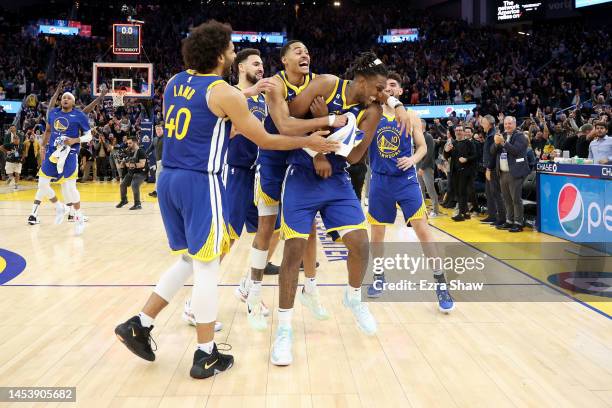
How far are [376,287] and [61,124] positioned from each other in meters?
5.69

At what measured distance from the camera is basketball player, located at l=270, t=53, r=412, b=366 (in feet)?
10.4

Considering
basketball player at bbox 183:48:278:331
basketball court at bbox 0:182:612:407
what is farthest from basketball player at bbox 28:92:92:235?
basketball player at bbox 183:48:278:331

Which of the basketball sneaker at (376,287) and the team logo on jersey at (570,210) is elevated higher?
the team logo on jersey at (570,210)

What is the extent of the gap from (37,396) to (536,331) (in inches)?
125

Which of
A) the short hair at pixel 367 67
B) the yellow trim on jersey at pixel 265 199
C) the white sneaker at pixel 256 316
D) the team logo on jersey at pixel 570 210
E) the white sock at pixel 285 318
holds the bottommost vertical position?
the white sneaker at pixel 256 316

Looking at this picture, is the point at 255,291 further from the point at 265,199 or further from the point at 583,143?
the point at 583,143

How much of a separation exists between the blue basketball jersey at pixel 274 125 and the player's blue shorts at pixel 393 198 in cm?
110

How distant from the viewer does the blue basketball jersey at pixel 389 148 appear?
4477 mm

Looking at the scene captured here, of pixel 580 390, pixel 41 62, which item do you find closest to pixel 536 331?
pixel 580 390

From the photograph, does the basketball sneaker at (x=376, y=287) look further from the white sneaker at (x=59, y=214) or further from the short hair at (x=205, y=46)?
the white sneaker at (x=59, y=214)

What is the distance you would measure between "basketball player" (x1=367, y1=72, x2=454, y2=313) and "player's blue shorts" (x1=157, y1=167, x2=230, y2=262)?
6.39 feet

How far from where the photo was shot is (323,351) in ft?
10.9

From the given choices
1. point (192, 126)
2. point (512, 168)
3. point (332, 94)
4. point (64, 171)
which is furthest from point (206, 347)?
point (512, 168)

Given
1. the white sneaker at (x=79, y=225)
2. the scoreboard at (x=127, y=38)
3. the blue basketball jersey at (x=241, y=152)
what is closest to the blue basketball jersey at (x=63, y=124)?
the white sneaker at (x=79, y=225)
